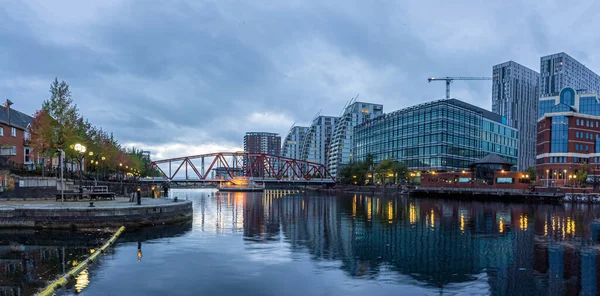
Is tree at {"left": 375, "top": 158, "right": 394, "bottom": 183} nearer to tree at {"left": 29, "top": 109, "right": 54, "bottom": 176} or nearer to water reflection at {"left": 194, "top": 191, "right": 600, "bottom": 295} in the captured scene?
water reflection at {"left": 194, "top": 191, "right": 600, "bottom": 295}

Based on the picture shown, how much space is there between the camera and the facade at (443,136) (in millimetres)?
152500

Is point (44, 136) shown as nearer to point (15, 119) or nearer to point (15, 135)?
point (15, 135)

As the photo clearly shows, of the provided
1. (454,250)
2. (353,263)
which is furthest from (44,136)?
(454,250)

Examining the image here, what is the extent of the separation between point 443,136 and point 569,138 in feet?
139

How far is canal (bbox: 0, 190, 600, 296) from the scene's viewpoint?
17578mm

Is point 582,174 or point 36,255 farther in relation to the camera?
point 582,174

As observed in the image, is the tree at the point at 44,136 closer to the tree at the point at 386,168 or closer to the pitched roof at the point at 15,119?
the pitched roof at the point at 15,119

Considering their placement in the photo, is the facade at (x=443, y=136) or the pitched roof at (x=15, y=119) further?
the facade at (x=443, y=136)

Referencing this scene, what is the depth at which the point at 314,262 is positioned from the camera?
22.8 metres

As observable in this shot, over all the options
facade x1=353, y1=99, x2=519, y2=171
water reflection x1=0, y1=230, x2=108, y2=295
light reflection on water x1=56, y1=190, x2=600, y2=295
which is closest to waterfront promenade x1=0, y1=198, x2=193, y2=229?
water reflection x1=0, y1=230, x2=108, y2=295

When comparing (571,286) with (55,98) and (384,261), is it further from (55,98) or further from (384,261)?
(55,98)

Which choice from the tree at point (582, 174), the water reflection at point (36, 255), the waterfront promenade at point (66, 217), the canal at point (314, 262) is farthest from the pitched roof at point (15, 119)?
the tree at point (582, 174)

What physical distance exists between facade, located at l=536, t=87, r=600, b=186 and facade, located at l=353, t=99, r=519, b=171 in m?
34.1

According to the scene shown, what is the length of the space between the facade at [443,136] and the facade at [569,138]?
34114 millimetres
